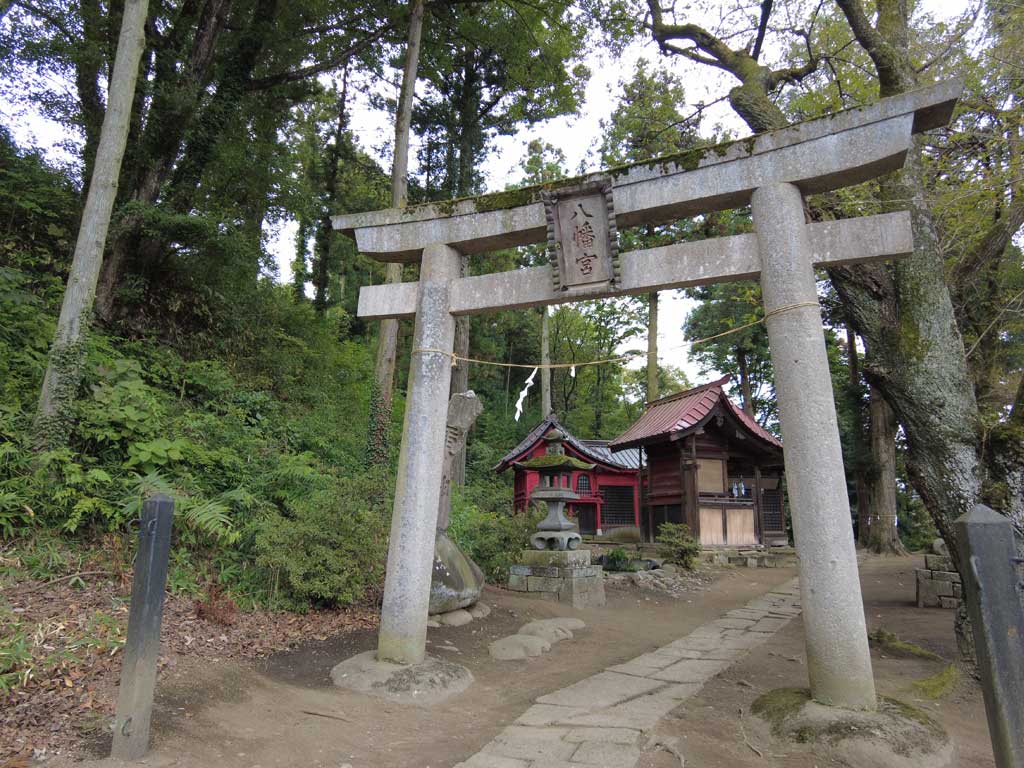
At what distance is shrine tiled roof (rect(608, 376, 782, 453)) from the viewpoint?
16.0m

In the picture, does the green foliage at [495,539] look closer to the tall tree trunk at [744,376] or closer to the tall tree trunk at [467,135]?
the tall tree trunk at [467,135]

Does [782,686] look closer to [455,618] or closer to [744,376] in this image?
[455,618]

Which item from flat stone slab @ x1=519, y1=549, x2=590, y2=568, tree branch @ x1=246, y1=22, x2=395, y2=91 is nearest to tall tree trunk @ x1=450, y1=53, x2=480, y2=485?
tree branch @ x1=246, y1=22, x2=395, y2=91

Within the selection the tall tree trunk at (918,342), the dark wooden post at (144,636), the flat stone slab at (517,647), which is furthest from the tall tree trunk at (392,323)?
the tall tree trunk at (918,342)

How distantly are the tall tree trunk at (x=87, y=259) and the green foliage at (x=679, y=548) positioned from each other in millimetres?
11934

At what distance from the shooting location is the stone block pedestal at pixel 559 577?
9633 millimetres

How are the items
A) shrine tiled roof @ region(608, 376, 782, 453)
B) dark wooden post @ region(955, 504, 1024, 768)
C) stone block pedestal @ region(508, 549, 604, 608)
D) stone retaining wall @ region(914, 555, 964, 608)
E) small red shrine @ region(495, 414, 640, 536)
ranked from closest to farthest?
dark wooden post @ region(955, 504, 1024, 768)
stone retaining wall @ region(914, 555, 964, 608)
stone block pedestal @ region(508, 549, 604, 608)
shrine tiled roof @ region(608, 376, 782, 453)
small red shrine @ region(495, 414, 640, 536)

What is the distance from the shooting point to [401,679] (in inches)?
186

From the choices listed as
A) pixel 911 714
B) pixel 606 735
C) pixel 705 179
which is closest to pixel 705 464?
pixel 705 179

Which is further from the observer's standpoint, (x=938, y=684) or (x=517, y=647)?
(x=517, y=647)

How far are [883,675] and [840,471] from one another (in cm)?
274

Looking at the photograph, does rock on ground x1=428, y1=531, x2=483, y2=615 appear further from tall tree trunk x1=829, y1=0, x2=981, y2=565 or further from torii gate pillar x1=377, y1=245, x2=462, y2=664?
tall tree trunk x1=829, y1=0, x2=981, y2=565

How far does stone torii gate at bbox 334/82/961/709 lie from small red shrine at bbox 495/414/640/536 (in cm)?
1564

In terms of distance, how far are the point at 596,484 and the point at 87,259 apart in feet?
59.8
